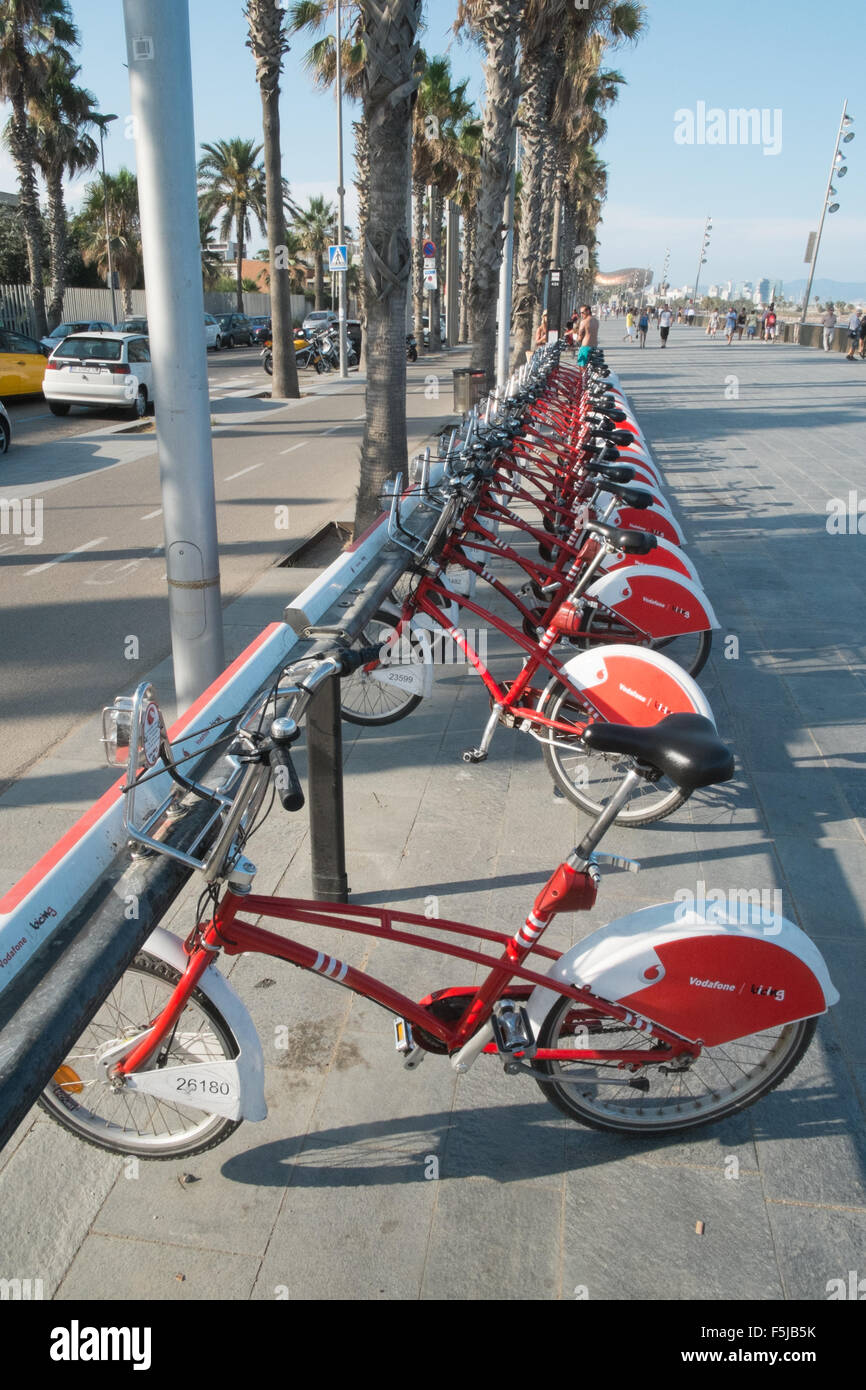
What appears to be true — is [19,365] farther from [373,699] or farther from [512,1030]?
[512,1030]

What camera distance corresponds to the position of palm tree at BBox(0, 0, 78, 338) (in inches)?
1045

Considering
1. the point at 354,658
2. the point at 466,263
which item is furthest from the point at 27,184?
the point at 354,658

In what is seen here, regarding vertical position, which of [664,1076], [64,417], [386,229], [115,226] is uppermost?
[115,226]

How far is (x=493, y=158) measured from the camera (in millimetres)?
14703

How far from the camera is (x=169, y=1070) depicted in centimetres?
234

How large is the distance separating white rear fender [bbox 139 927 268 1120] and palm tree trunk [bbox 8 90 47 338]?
32.8 meters

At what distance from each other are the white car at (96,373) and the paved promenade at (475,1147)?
1542 centimetres

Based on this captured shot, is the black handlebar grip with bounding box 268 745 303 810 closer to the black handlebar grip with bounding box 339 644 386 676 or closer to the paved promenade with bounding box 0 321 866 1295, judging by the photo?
the black handlebar grip with bounding box 339 644 386 676

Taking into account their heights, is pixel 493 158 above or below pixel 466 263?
below

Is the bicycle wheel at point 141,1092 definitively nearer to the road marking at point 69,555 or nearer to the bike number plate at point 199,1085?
the bike number plate at point 199,1085

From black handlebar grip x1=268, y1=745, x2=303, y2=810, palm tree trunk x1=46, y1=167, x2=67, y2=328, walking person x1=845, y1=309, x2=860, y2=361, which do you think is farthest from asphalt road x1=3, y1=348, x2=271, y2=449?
walking person x1=845, y1=309, x2=860, y2=361

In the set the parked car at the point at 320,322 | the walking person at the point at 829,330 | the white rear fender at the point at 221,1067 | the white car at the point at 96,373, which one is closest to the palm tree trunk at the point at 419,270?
the parked car at the point at 320,322

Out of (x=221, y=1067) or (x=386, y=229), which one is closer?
(x=221, y=1067)

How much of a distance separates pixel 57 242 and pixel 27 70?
5.72 metres
